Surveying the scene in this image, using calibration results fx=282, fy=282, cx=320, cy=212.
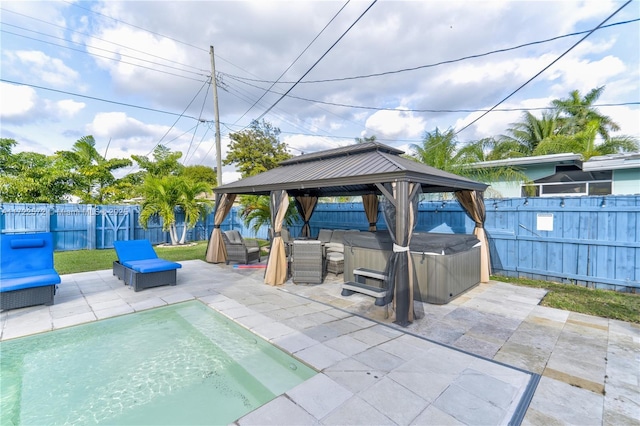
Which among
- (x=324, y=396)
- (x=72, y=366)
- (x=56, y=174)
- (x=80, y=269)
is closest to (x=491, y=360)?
(x=324, y=396)

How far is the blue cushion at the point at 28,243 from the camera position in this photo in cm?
519

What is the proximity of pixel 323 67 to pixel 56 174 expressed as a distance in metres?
13.8

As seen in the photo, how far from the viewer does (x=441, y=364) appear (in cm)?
304

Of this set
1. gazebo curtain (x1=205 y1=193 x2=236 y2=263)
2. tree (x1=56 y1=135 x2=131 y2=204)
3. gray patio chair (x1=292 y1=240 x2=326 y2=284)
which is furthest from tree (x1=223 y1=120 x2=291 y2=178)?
gray patio chair (x1=292 y1=240 x2=326 y2=284)

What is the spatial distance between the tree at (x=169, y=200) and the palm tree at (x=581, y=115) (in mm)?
20393

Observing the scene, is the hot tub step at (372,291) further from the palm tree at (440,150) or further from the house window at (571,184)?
the house window at (571,184)

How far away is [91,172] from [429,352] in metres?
18.0

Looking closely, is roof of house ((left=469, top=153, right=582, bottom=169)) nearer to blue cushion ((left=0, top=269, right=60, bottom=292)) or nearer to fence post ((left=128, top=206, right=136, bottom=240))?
blue cushion ((left=0, top=269, right=60, bottom=292))

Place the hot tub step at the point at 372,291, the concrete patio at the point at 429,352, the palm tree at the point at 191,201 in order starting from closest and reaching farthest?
the concrete patio at the point at 429,352 → the hot tub step at the point at 372,291 → the palm tree at the point at 191,201

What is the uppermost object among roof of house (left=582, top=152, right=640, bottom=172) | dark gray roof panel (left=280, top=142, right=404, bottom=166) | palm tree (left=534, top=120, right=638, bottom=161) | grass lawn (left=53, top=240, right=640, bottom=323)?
palm tree (left=534, top=120, right=638, bottom=161)

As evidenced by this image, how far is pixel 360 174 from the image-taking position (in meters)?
4.88

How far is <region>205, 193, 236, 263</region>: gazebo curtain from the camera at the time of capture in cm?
868

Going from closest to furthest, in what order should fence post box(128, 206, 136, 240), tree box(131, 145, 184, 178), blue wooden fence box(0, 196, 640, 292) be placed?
blue wooden fence box(0, 196, 640, 292), fence post box(128, 206, 136, 240), tree box(131, 145, 184, 178)

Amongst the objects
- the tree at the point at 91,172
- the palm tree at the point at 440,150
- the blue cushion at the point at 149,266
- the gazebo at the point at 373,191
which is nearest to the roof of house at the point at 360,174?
the gazebo at the point at 373,191
